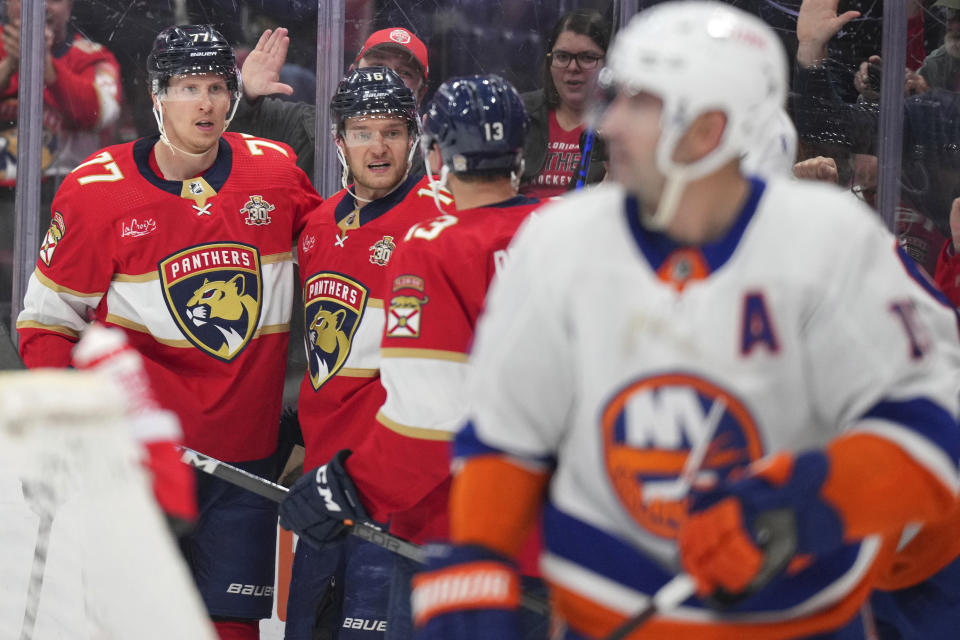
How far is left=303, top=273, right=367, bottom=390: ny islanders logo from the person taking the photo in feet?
8.31

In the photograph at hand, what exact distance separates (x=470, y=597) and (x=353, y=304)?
1.37 m

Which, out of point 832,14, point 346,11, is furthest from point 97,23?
point 832,14

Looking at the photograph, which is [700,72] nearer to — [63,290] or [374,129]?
[374,129]

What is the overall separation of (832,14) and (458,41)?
101 cm

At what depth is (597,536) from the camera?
1.26 m

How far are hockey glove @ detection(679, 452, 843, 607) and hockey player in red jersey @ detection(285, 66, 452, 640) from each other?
4.48 feet

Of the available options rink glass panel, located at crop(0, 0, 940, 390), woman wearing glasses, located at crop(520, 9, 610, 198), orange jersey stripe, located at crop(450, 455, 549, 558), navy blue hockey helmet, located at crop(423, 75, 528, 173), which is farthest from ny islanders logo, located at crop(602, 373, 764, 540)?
rink glass panel, located at crop(0, 0, 940, 390)

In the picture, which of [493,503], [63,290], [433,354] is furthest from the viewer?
[63,290]

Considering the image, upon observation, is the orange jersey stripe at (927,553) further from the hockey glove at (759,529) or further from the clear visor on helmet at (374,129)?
the clear visor on helmet at (374,129)

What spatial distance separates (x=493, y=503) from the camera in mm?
1257

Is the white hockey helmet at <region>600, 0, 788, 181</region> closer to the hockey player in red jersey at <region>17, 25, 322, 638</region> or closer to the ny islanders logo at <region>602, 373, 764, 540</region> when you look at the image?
the ny islanders logo at <region>602, 373, 764, 540</region>

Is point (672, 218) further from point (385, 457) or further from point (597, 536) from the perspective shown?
point (385, 457)

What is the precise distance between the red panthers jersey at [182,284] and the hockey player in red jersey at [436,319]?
0.64 m

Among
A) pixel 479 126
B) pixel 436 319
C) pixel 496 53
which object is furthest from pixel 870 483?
pixel 496 53
